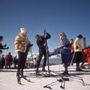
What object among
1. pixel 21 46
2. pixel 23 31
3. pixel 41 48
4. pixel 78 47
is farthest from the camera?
pixel 78 47

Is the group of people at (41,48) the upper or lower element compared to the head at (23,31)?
lower

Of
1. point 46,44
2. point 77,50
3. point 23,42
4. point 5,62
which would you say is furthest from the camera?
point 5,62

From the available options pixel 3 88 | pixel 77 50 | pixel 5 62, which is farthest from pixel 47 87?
pixel 5 62

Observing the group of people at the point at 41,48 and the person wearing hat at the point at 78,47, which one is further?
the person wearing hat at the point at 78,47

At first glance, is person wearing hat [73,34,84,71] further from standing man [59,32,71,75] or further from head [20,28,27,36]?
head [20,28,27,36]

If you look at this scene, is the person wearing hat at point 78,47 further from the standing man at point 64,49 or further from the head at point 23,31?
the head at point 23,31

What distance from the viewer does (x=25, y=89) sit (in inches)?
241

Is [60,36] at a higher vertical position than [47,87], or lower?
higher

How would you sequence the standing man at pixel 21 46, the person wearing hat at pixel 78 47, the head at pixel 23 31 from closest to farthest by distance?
the standing man at pixel 21 46 → the head at pixel 23 31 → the person wearing hat at pixel 78 47

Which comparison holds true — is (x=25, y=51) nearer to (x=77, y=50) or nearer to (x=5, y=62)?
(x=77, y=50)

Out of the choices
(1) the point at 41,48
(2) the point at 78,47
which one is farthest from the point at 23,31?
(2) the point at 78,47

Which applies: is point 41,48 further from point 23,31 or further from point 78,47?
point 78,47

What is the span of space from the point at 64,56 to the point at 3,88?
3381mm

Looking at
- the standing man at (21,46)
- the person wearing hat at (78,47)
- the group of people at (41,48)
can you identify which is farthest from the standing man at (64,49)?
the standing man at (21,46)
